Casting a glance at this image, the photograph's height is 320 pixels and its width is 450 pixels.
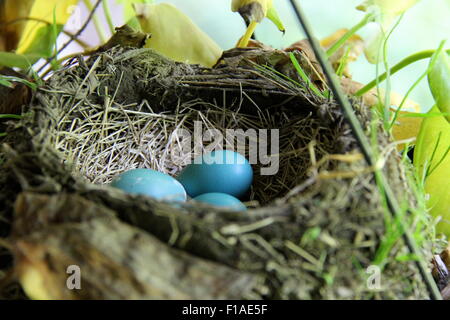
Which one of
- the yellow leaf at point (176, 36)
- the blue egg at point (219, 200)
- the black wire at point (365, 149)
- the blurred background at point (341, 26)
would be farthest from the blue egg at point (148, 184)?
the blurred background at point (341, 26)

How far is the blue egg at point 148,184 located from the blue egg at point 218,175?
6 centimetres

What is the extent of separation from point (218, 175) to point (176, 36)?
0.41 m

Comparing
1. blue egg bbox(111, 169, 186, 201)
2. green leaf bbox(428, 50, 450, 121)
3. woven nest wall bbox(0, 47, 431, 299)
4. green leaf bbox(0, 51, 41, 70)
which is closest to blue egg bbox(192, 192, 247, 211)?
blue egg bbox(111, 169, 186, 201)

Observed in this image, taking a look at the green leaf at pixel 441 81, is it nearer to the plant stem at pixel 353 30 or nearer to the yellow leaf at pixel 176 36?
the plant stem at pixel 353 30

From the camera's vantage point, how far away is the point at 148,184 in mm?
781

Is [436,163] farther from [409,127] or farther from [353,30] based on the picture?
[353,30]

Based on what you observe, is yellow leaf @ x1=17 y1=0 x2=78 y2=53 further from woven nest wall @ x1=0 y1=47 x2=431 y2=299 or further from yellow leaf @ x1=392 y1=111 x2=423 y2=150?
yellow leaf @ x1=392 y1=111 x2=423 y2=150

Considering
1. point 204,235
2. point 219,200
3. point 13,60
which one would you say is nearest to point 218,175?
point 219,200

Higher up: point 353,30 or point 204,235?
point 353,30

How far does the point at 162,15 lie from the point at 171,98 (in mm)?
261

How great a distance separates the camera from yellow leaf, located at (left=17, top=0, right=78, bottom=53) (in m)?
1.24

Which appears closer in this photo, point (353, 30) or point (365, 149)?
point (365, 149)

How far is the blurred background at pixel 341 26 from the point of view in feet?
4.37
